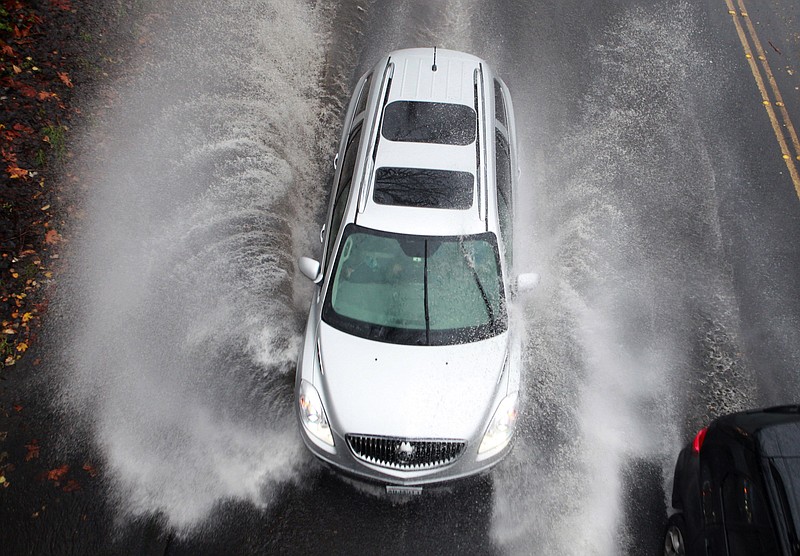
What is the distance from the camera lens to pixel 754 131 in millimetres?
9023

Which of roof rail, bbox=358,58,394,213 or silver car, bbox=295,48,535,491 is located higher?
roof rail, bbox=358,58,394,213

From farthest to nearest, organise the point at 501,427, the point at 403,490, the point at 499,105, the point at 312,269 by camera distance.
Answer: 1. the point at 499,105
2. the point at 312,269
3. the point at 501,427
4. the point at 403,490

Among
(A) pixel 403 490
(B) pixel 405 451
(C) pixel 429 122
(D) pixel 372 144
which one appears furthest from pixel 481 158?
(A) pixel 403 490

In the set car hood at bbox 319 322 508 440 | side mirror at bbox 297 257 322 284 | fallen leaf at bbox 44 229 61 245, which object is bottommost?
fallen leaf at bbox 44 229 61 245

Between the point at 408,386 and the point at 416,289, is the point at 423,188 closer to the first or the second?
the point at 416,289

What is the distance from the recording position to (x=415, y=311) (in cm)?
538

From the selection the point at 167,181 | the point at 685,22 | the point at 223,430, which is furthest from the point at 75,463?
the point at 685,22

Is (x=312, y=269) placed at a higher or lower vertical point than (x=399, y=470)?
higher

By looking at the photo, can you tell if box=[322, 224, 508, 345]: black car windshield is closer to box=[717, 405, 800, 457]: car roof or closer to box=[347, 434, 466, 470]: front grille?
box=[347, 434, 466, 470]: front grille

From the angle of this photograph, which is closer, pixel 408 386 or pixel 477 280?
pixel 408 386

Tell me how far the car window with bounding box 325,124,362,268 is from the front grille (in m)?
1.84

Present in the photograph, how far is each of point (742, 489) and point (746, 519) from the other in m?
0.22

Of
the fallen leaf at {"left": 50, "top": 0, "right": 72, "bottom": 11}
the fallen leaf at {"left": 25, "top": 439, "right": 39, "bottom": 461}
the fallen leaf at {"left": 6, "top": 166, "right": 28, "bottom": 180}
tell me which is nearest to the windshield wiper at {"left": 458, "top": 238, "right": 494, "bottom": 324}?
the fallen leaf at {"left": 25, "top": 439, "right": 39, "bottom": 461}

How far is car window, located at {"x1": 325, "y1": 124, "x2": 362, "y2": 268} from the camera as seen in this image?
6.02 meters
